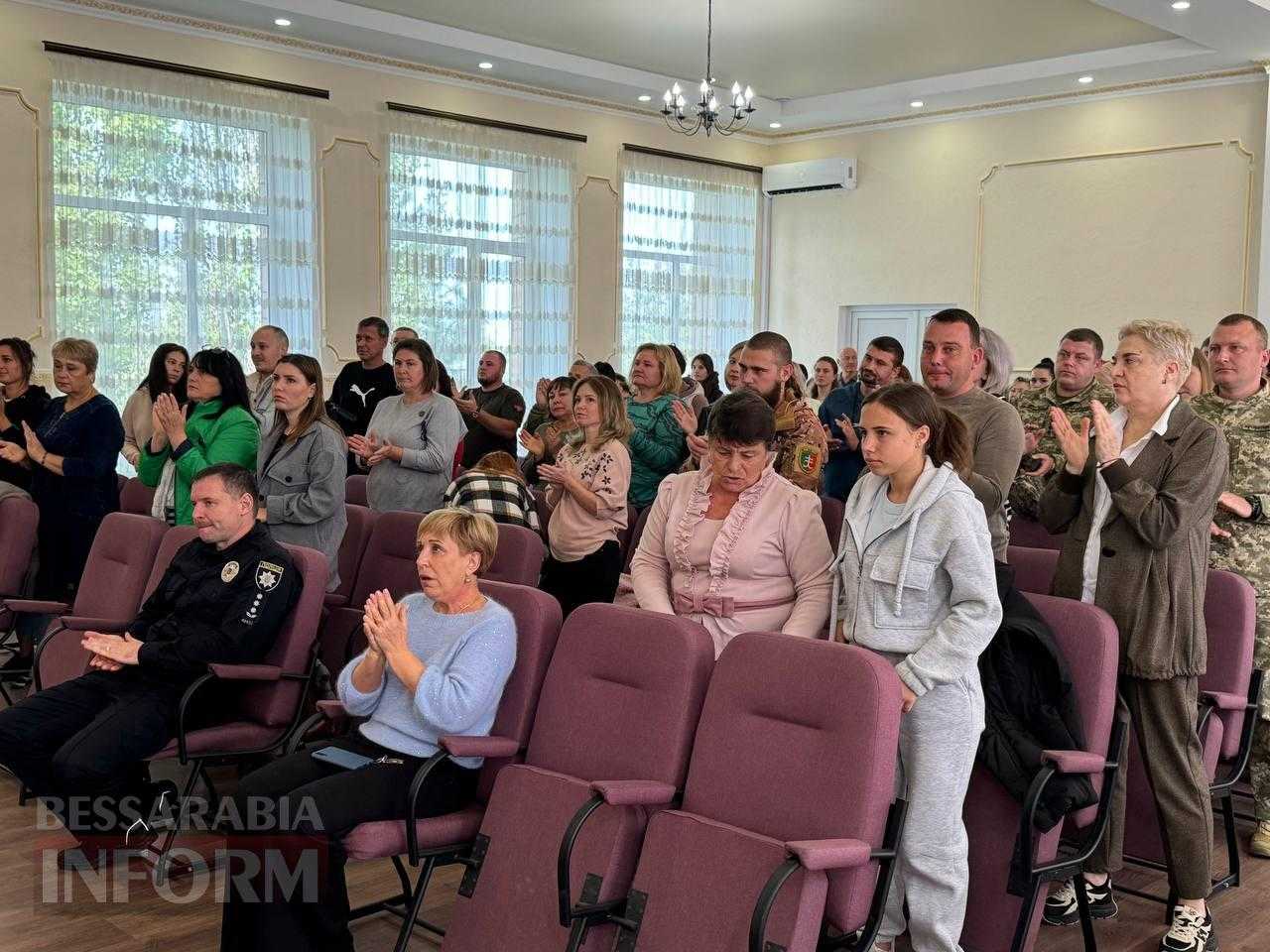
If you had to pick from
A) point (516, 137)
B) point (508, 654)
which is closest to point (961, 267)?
point (516, 137)

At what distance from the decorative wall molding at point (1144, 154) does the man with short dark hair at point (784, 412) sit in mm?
6858

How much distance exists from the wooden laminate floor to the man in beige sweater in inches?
41.1

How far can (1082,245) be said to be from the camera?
10539mm

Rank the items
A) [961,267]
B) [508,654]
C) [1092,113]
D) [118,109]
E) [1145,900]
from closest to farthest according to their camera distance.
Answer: [508,654], [1145,900], [118,109], [1092,113], [961,267]

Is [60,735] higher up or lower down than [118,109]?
lower down

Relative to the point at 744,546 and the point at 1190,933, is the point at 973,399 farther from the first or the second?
the point at 1190,933

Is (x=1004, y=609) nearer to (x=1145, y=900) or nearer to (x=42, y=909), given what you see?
(x=1145, y=900)

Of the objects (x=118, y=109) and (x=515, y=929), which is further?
(x=118, y=109)

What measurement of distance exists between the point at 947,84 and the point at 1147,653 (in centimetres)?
880

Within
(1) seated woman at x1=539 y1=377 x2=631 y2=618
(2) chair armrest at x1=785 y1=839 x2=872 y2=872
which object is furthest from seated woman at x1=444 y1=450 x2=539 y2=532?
(2) chair armrest at x1=785 y1=839 x2=872 y2=872

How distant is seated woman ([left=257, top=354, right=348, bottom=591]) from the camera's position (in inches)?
172

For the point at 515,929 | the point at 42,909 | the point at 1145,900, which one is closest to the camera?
the point at 515,929

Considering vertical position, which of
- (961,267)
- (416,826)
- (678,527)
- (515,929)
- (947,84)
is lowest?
(515,929)

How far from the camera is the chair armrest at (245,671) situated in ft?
11.0
